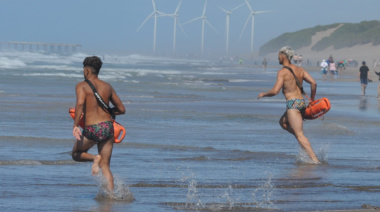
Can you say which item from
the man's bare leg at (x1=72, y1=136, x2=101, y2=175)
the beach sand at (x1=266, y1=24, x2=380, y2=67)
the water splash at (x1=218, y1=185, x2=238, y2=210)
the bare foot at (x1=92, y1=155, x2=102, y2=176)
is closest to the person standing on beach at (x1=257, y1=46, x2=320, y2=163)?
the water splash at (x1=218, y1=185, x2=238, y2=210)

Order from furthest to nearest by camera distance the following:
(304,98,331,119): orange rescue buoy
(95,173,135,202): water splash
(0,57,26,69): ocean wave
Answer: (0,57,26,69): ocean wave
(304,98,331,119): orange rescue buoy
(95,173,135,202): water splash

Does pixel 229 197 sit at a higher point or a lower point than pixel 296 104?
lower

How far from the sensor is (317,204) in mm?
7453

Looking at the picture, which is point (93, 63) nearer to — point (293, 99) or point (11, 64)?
point (293, 99)

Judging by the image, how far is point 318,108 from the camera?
10453 mm

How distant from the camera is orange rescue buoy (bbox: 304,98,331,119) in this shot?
34.1ft

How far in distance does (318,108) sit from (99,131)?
369cm

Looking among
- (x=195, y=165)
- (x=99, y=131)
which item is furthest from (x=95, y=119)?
(x=195, y=165)

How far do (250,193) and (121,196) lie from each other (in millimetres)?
1289

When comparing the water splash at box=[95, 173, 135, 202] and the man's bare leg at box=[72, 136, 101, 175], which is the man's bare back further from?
the water splash at box=[95, 173, 135, 202]

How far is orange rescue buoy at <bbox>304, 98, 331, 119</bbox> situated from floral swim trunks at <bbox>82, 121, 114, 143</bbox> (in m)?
3.58

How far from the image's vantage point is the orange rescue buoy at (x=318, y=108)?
10.4 metres

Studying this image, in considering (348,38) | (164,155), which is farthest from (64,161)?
(348,38)

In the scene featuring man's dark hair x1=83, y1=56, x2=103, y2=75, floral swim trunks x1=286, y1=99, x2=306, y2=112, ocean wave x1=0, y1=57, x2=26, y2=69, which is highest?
man's dark hair x1=83, y1=56, x2=103, y2=75
